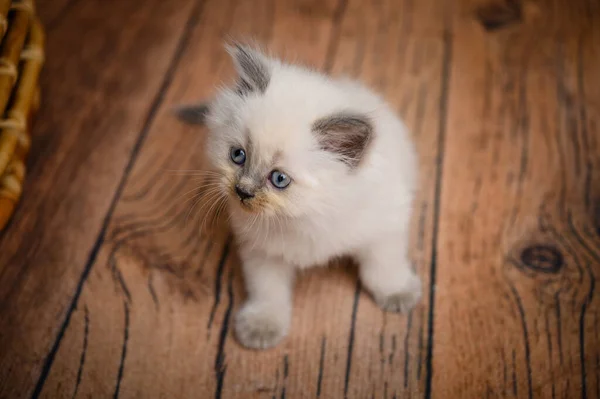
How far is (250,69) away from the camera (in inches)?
41.6

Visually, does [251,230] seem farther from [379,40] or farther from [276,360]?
[379,40]

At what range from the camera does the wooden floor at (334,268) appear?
1229 mm

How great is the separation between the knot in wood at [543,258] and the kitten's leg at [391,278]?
287mm

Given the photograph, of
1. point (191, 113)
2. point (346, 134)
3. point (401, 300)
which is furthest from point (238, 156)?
point (191, 113)

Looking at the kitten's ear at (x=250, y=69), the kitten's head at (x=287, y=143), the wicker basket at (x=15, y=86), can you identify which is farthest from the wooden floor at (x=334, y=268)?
the kitten's ear at (x=250, y=69)

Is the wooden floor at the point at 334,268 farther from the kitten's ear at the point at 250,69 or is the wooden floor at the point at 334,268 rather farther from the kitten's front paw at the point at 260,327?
the kitten's ear at the point at 250,69

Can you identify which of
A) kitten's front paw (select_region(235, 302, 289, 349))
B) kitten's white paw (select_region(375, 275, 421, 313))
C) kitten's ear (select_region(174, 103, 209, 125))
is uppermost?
kitten's ear (select_region(174, 103, 209, 125))

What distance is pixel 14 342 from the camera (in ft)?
4.19

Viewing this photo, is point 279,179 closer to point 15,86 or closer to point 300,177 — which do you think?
point 300,177

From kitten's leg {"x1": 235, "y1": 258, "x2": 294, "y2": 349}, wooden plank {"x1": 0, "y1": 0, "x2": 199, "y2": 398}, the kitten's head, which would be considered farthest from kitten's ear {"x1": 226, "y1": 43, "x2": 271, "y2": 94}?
wooden plank {"x1": 0, "y1": 0, "x2": 199, "y2": 398}

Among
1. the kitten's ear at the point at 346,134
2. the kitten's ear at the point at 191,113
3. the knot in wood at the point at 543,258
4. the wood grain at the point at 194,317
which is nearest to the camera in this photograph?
the kitten's ear at the point at 346,134

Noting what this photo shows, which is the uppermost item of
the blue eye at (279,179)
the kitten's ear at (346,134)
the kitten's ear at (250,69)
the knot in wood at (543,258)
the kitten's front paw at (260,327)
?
the kitten's ear at (250,69)

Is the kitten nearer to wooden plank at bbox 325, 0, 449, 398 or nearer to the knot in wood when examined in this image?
wooden plank at bbox 325, 0, 449, 398

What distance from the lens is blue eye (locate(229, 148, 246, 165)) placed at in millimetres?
1055
